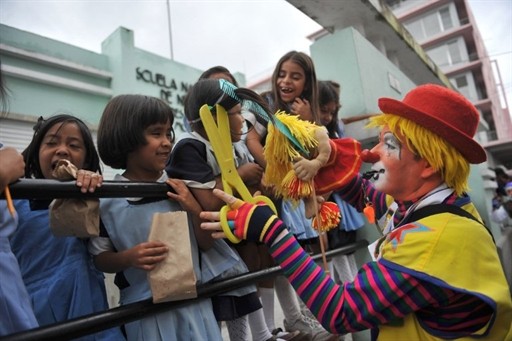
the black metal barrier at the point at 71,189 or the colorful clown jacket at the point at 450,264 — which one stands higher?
the black metal barrier at the point at 71,189

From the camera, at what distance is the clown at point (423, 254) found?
88cm

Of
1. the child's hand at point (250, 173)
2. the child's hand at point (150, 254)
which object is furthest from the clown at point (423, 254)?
the child's hand at point (250, 173)

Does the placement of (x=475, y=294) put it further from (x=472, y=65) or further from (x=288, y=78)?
(x=472, y=65)

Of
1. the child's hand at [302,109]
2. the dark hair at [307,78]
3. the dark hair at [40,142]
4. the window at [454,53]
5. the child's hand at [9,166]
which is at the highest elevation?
the window at [454,53]

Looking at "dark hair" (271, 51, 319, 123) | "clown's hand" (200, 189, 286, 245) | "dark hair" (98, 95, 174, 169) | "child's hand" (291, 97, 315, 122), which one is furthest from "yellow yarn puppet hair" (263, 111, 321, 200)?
"dark hair" (271, 51, 319, 123)

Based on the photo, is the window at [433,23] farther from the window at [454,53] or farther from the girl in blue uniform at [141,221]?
the girl in blue uniform at [141,221]

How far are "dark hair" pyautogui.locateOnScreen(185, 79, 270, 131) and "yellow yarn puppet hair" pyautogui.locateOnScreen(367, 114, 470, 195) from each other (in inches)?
17.0

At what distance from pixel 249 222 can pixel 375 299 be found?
1.22 feet

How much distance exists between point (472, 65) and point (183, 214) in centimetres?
2794

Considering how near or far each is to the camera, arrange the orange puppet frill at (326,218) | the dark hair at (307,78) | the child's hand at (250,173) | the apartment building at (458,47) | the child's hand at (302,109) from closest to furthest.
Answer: the orange puppet frill at (326,218) → the child's hand at (250,173) → the child's hand at (302,109) → the dark hair at (307,78) → the apartment building at (458,47)

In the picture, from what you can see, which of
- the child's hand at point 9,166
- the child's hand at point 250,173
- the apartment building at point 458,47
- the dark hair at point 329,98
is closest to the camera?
the child's hand at point 9,166

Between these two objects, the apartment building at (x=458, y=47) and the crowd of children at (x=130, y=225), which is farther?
the apartment building at (x=458, y=47)

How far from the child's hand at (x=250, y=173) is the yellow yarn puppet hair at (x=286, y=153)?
0.18m

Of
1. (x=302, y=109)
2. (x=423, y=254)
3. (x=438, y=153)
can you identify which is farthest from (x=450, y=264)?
(x=302, y=109)
